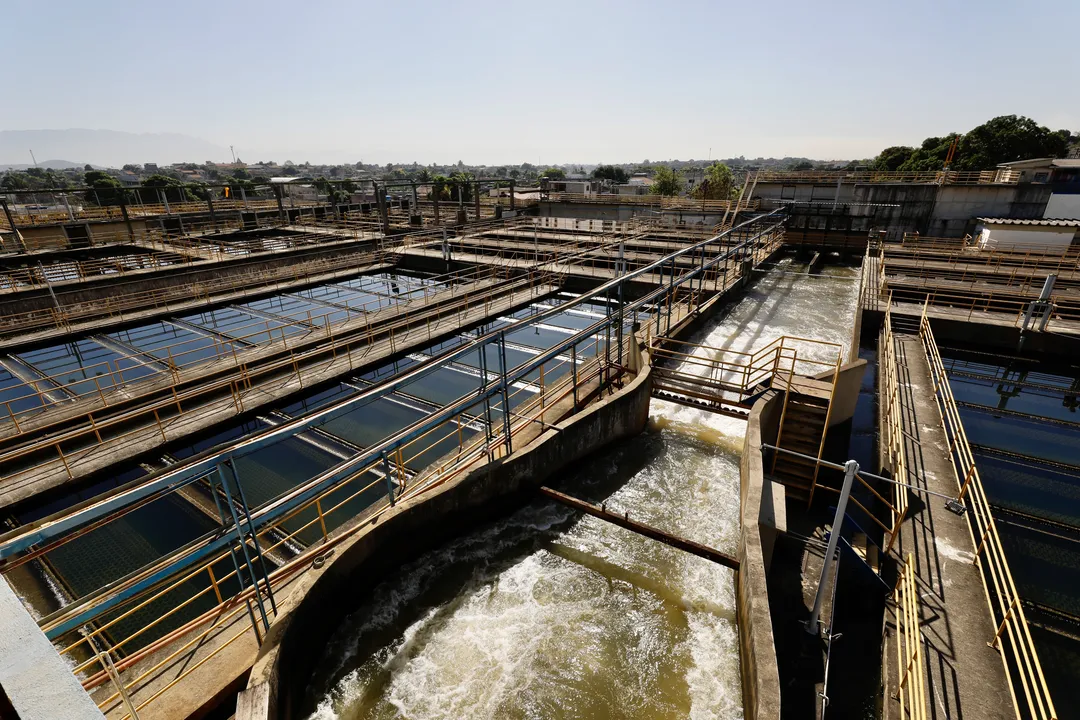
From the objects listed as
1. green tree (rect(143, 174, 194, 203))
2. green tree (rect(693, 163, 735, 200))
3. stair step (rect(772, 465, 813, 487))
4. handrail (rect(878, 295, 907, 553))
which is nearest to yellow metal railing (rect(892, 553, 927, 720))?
handrail (rect(878, 295, 907, 553))

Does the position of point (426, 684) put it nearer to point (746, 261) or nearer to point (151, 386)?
point (151, 386)

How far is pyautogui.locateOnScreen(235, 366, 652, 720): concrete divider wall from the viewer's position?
5.32 m

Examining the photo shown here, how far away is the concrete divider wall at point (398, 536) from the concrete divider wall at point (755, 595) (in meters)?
2.85

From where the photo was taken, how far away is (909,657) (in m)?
6.06

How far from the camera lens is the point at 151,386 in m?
13.7

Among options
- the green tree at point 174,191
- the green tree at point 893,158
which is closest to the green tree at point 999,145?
the green tree at point 893,158

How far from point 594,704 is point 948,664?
4.49 meters

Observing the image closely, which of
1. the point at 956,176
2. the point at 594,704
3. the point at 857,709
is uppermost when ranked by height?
the point at 956,176

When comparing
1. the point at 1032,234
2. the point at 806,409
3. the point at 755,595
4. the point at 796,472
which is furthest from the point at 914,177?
the point at 755,595

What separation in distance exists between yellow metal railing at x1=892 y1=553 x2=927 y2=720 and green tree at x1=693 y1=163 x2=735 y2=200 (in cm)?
4507

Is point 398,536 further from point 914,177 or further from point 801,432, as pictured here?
point 914,177

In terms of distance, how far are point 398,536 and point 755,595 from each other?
508 cm

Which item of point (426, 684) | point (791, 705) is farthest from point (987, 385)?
point (426, 684)

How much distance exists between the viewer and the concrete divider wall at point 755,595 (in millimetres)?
5395
